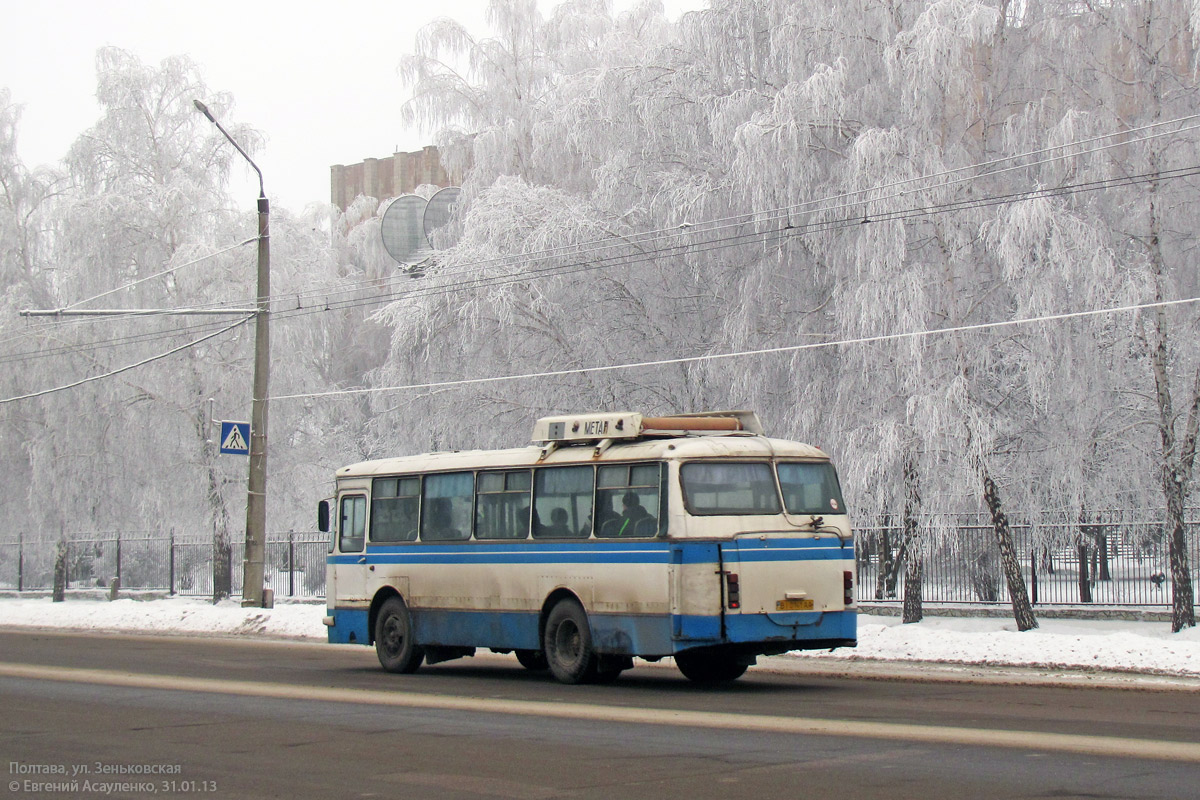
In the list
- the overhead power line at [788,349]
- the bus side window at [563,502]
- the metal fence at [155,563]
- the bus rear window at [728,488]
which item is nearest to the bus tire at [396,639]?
the bus side window at [563,502]

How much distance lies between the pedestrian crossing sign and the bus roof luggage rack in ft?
46.6

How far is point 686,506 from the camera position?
50.6 feet

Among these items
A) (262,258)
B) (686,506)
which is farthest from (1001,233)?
(262,258)

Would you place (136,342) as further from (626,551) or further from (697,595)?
A: (697,595)

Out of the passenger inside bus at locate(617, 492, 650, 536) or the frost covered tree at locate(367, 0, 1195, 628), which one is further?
the frost covered tree at locate(367, 0, 1195, 628)

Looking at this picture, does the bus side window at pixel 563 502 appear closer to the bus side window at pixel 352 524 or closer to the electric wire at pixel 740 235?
the bus side window at pixel 352 524

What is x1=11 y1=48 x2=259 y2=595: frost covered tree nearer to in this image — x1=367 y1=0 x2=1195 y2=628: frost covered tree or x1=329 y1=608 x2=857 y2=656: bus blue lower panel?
x1=367 y1=0 x2=1195 y2=628: frost covered tree

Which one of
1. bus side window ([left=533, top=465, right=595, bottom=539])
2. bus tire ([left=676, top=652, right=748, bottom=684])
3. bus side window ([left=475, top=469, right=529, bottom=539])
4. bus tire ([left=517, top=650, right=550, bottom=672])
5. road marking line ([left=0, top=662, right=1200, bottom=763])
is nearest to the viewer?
road marking line ([left=0, top=662, right=1200, bottom=763])

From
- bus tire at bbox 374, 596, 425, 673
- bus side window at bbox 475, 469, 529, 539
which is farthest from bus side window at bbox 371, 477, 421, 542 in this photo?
bus side window at bbox 475, 469, 529, 539

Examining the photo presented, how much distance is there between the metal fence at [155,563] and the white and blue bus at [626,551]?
17.7 m

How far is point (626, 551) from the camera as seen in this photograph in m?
15.9

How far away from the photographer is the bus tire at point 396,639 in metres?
18.9

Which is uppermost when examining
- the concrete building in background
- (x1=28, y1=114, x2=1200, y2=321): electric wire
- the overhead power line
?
the concrete building in background

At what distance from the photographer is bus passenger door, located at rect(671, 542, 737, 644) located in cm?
1513
